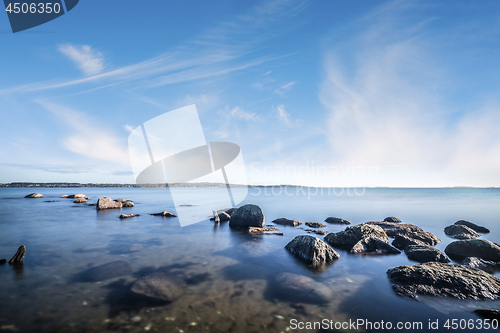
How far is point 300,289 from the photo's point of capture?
614cm

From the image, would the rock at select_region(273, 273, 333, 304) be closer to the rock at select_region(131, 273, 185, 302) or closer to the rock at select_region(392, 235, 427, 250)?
the rock at select_region(131, 273, 185, 302)

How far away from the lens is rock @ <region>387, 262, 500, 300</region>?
5.81m

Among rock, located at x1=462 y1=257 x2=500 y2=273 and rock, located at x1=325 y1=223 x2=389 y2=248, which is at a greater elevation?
rock, located at x1=325 y1=223 x2=389 y2=248

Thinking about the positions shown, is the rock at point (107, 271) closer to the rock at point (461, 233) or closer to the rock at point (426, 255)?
the rock at point (426, 255)

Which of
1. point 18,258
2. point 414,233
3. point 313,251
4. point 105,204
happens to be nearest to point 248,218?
point 313,251

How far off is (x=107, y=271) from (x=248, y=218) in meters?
10.2

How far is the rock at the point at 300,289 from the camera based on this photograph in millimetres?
5629

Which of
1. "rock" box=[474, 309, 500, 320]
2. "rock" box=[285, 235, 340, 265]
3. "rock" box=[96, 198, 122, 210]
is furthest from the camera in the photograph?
"rock" box=[96, 198, 122, 210]

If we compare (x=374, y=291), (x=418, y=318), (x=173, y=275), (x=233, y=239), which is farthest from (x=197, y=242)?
(x=418, y=318)

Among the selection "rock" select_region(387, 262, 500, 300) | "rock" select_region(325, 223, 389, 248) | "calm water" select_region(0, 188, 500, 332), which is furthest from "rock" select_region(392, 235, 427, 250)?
"rock" select_region(387, 262, 500, 300)

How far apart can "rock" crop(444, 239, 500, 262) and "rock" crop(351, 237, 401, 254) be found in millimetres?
2588

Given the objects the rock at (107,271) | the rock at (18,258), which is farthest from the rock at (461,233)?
the rock at (18,258)

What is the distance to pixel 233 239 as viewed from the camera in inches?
482

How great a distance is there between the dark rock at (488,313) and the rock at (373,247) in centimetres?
473
